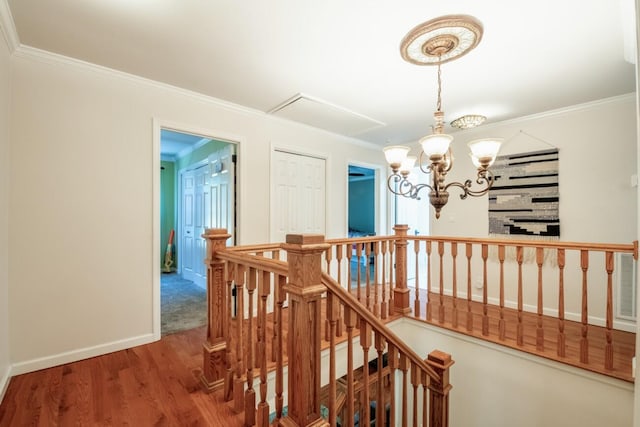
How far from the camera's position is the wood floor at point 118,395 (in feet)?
5.03

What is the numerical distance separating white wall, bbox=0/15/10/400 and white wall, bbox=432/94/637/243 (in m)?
4.85

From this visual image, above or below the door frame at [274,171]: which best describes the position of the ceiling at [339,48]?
above

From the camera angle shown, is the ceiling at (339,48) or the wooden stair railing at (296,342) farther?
the ceiling at (339,48)

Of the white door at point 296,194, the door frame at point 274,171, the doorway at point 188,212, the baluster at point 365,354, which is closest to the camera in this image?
the baluster at point 365,354

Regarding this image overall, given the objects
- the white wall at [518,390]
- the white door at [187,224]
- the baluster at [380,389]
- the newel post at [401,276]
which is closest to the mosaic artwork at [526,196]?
the newel post at [401,276]

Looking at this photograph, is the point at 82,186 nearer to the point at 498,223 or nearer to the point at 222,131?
the point at 222,131

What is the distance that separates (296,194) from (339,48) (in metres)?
1.94

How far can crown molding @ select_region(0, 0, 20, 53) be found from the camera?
63.6 inches

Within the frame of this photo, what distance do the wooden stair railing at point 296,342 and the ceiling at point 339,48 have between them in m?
1.39

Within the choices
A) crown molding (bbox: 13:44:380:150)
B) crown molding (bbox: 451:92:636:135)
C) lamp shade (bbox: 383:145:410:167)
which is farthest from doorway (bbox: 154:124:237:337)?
crown molding (bbox: 451:92:636:135)

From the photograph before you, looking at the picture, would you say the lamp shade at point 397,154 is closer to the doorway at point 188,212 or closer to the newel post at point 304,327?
the newel post at point 304,327

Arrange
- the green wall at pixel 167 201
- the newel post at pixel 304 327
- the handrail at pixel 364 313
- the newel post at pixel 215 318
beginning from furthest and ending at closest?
the green wall at pixel 167 201 → the newel post at pixel 215 318 → the handrail at pixel 364 313 → the newel post at pixel 304 327

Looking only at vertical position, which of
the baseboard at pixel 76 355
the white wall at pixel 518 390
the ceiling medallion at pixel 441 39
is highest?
the ceiling medallion at pixel 441 39

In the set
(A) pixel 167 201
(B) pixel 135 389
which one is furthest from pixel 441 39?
(A) pixel 167 201
